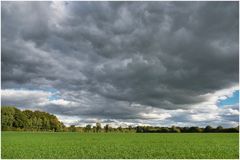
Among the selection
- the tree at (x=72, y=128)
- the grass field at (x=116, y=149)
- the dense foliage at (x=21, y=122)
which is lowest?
→ the tree at (x=72, y=128)

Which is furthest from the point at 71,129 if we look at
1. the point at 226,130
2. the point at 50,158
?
the point at 50,158

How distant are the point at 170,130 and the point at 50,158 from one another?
468 feet

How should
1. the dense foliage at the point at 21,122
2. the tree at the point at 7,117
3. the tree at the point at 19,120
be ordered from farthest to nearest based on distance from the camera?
1. the tree at the point at 19,120
2. the dense foliage at the point at 21,122
3. the tree at the point at 7,117

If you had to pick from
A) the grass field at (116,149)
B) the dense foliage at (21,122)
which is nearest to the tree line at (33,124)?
the dense foliage at (21,122)

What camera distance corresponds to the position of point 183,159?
874 inches

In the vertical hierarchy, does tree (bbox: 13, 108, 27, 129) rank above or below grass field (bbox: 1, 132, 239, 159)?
below

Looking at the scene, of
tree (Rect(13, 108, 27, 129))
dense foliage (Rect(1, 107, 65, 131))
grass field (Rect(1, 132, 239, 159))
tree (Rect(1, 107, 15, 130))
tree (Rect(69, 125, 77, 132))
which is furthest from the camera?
tree (Rect(69, 125, 77, 132))

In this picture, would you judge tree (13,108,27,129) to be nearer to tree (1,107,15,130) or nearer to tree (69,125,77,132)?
tree (1,107,15,130)

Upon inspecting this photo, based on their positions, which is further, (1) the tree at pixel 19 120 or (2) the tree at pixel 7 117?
(1) the tree at pixel 19 120

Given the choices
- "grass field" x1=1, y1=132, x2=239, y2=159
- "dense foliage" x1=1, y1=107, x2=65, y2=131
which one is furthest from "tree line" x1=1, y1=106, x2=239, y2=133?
"grass field" x1=1, y1=132, x2=239, y2=159

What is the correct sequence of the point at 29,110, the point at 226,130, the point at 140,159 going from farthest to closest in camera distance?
the point at 29,110
the point at 226,130
the point at 140,159

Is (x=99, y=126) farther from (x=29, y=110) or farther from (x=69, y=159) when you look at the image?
(x=69, y=159)

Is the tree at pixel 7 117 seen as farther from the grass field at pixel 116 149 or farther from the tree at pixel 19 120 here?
the grass field at pixel 116 149

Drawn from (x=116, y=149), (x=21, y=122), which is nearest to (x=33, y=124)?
(x=21, y=122)
